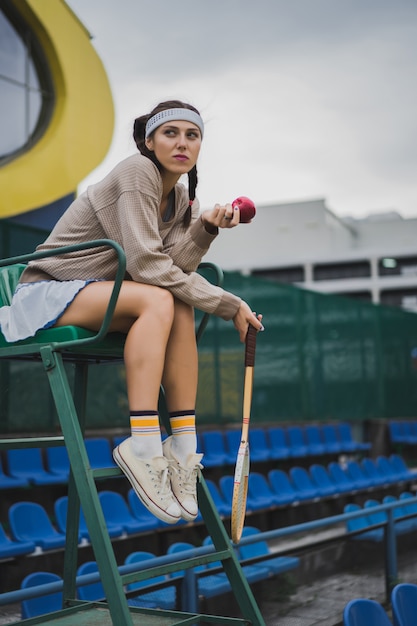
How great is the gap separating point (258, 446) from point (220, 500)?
9.26ft

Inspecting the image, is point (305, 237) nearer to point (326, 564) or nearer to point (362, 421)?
point (362, 421)

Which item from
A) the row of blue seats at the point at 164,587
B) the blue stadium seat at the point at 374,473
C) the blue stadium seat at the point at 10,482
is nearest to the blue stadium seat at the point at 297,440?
the blue stadium seat at the point at 374,473

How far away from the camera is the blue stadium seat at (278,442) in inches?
423

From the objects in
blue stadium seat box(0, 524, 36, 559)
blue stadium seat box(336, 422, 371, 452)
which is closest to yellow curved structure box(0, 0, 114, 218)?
blue stadium seat box(0, 524, 36, 559)

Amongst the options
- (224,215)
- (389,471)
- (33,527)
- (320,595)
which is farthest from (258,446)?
(224,215)

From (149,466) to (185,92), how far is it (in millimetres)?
1298

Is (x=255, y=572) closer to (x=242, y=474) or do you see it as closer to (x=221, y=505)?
(x=242, y=474)

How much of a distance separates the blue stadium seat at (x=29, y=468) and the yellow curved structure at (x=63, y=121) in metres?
4.12

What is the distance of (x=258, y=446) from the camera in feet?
35.0

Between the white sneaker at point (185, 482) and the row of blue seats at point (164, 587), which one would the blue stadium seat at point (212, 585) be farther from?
the white sneaker at point (185, 482)

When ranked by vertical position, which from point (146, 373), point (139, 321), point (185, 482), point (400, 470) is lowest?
point (400, 470)

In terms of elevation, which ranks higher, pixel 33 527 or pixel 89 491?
pixel 89 491

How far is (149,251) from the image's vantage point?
2.36m

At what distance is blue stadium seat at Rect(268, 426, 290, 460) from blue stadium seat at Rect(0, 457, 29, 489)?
459 centimetres
